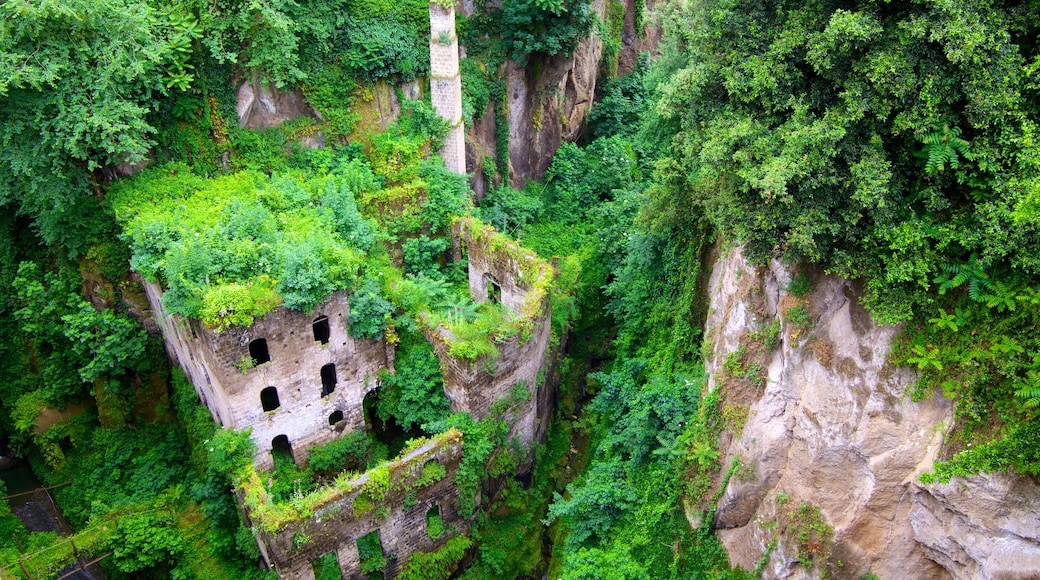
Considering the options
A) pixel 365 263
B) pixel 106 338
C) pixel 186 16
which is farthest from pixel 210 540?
pixel 186 16

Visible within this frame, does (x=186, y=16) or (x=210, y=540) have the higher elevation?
(x=186, y=16)

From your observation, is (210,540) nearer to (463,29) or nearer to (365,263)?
(365,263)

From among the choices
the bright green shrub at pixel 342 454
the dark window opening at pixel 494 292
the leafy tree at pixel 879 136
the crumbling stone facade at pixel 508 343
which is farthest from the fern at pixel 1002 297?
the bright green shrub at pixel 342 454

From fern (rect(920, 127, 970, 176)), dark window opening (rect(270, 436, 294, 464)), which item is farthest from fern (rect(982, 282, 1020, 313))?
dark window opening (rect(270, 436, 294, 464))

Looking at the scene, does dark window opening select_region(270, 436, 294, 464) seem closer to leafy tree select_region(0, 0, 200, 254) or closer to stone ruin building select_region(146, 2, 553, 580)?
stone ruin building select_region(146, 2, 553, 580)

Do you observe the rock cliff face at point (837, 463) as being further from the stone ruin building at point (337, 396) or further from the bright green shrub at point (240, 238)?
the bright green shrub at point (240, 238)
